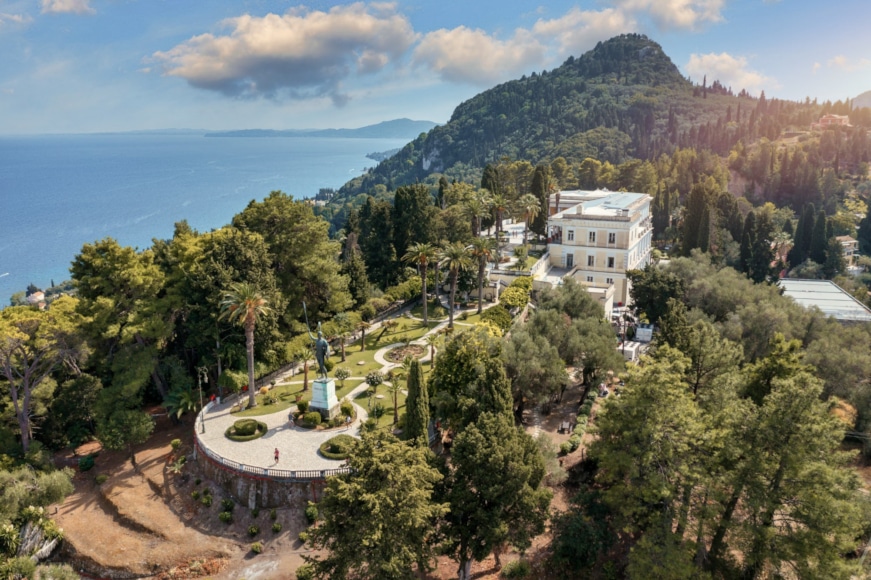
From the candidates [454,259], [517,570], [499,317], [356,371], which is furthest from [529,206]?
[517,570]

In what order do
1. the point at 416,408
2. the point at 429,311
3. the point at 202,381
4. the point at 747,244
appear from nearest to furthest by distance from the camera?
the point at 416,408
the point at 202,381
the point at 429,311
the point at 747,244

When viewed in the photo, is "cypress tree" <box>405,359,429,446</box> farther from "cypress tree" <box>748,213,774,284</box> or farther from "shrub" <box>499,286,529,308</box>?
"cypress tree" <box>748,213,774,284</box>

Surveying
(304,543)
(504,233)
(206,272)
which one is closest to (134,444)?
(206,272)

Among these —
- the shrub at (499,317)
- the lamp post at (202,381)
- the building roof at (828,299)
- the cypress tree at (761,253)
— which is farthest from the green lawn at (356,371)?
the cypress tree at (761,253)

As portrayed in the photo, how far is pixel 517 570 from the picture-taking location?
29438 mm

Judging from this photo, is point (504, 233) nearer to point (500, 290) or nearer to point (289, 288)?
Result: point (500, 290)

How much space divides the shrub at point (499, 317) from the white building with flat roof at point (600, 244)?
21865 millimetres

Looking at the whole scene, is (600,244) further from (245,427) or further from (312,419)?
(245,427)

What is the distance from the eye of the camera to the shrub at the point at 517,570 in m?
29.4

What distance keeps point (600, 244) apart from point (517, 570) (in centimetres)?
5159

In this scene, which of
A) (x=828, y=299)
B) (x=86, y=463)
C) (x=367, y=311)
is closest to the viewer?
(x=86, y=463)

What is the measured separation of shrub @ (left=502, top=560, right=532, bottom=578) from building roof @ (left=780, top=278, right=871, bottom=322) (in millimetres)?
50425

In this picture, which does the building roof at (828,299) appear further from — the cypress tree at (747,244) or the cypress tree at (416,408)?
the cypress tree at (416,408)

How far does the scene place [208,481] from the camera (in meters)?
36.1
